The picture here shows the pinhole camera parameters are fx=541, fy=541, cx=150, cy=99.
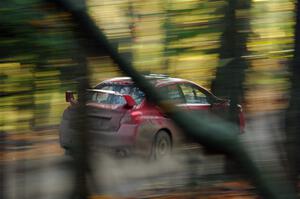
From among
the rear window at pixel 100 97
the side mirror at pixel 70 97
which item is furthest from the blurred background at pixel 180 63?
the rear window at pixel 100 97

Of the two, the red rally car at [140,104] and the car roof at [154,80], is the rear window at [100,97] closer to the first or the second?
the red rally car at [140,104]

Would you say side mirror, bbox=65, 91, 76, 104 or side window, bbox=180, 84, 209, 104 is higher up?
side mirror, bbox=65, 91, 76, 104

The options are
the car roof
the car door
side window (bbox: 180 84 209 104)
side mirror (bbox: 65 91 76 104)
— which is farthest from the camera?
side window (bbox: 180 84 209 104)

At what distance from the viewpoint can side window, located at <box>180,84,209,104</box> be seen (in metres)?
A: 2.84

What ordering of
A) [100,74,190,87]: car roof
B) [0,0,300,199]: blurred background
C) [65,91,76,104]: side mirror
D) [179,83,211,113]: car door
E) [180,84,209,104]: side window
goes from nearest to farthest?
[0,0,300,199]: blurred background, [100,74,190,87]: car roof, [179,83,211,113]: car door, [65,91,76,104]: side mirror, [180,84,209,104]: side window

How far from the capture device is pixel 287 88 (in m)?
2.92

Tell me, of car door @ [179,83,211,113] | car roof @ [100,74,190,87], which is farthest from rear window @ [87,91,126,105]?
car door @ [179,83,211,113]

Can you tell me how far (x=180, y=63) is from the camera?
298cm

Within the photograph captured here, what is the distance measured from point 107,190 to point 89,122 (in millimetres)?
1221

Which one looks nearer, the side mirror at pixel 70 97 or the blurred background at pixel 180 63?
the blurred background at pixel 180 63

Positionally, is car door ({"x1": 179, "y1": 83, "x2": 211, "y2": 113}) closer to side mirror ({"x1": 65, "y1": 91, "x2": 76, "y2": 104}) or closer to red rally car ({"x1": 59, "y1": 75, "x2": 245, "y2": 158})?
red rally car ({"x1": 59, "y1": 75, "x2": 245, "y2": 158})

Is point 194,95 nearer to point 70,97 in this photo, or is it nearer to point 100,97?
point 100,97

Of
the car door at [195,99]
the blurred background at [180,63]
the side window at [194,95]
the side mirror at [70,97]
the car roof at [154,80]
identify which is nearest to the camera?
the blurred background at [180,63]

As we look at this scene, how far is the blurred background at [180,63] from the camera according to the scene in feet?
7.20
